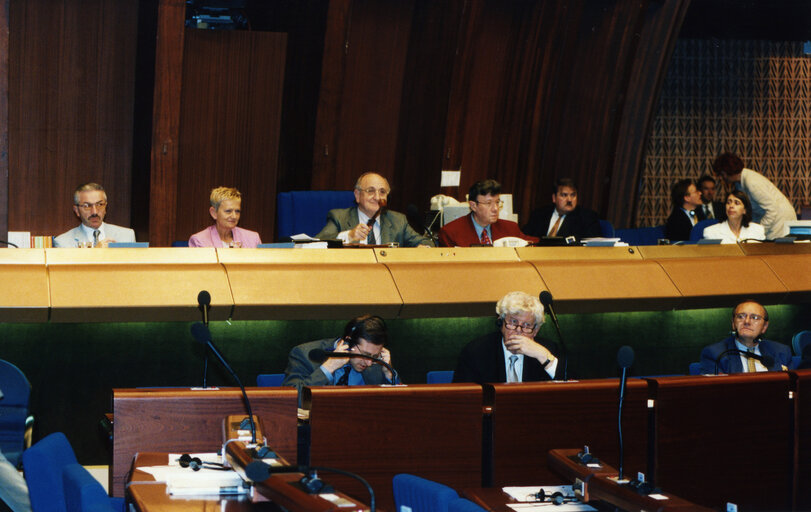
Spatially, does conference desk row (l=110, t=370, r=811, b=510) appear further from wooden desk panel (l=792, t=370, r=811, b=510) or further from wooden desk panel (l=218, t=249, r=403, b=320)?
wooden desk panel (l=218, t=249, r=403, b=320)

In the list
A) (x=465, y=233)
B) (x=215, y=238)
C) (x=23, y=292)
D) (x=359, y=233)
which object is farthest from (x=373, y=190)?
(x=23, y=292)

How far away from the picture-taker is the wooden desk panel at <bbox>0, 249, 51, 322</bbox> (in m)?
3.98

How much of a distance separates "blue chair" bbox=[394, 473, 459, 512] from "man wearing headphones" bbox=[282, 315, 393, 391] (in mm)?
1326

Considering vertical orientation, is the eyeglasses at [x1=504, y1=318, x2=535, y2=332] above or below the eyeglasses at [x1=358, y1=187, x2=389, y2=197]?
below

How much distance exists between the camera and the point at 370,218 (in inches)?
209

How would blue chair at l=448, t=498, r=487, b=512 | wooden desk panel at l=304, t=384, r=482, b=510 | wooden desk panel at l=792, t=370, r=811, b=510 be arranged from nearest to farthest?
blue chair at l=448, t=498, r=487, b=512, wooden desk panel at l=304, t=384, r=482, b=510, wooden desk panel at l=792, t=370, r=811, b=510

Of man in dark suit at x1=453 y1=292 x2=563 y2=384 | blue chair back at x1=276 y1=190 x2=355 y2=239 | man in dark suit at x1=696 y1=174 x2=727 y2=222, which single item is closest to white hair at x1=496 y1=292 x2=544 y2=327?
man in dark suit at x1=453 y1=292 x2=563 y2=384

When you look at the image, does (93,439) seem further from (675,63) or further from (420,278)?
(675,63)

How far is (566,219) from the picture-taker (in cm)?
596

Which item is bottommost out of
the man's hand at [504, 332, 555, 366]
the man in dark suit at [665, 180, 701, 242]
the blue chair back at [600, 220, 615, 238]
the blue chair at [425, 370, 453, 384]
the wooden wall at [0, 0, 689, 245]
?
the blue chair at [425, 370, 453, 384]

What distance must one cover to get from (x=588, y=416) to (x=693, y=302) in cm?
204

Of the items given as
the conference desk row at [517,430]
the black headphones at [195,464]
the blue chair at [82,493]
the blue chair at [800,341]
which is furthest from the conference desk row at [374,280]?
the blue chair at [82,493]

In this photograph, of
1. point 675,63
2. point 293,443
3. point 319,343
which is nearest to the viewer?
point 293,443

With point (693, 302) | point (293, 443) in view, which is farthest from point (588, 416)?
point (693, 302)
